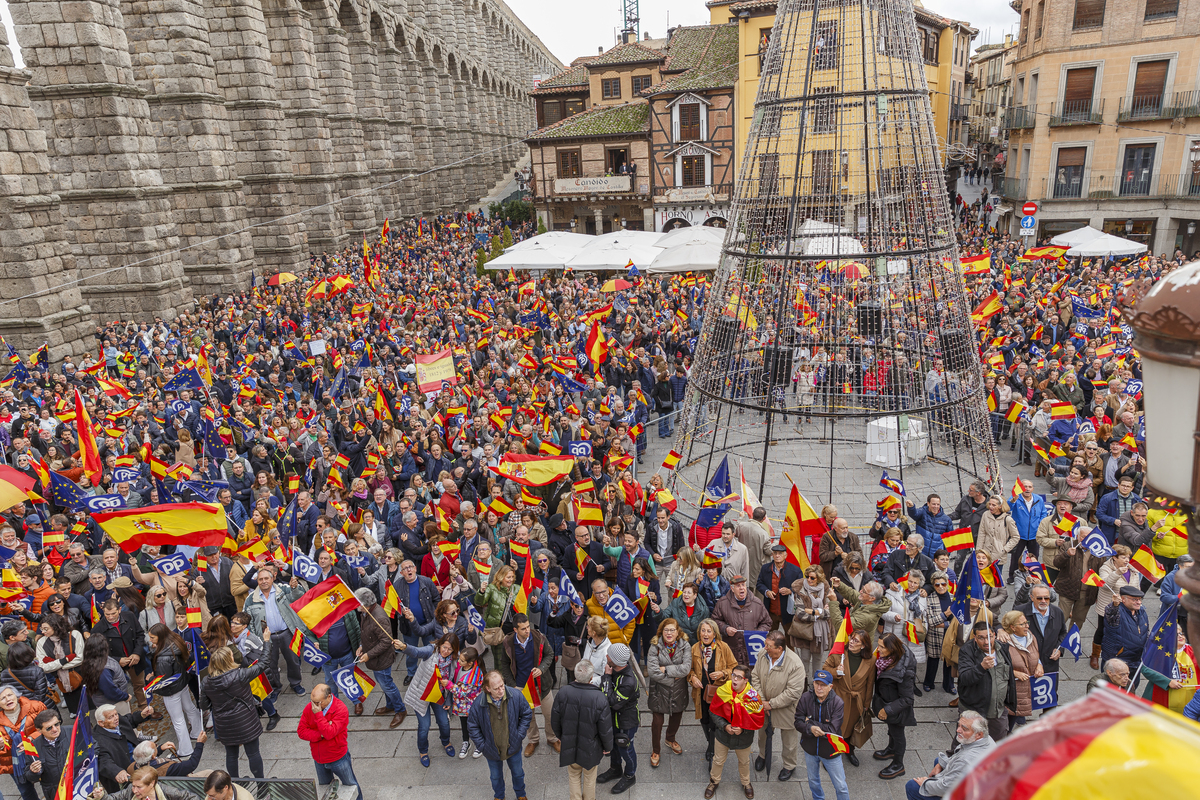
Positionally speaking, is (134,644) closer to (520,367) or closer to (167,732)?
(167,732)

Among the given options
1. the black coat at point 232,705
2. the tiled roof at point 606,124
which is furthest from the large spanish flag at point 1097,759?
the tiled roof at point 606,124

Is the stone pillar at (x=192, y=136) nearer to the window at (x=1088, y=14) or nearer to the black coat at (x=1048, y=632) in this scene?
the black coat at (x=1048, y=632)

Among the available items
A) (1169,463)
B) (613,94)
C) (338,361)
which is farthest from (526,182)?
(1169,463)

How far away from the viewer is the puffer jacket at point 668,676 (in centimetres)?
736

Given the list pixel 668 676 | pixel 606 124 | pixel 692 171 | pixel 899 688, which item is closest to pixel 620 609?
pixel 668 676

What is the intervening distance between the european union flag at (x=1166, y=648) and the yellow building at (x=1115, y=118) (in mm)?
32552

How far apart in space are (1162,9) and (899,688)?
1397 inches

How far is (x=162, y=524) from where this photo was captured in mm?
9109

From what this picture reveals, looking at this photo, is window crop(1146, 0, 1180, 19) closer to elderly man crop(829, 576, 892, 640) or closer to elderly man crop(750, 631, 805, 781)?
elderly man crop(829, 576, 892, 640)

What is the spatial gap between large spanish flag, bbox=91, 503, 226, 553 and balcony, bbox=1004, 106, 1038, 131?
37.3 m

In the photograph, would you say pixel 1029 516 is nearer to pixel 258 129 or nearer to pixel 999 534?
pixel 999 534

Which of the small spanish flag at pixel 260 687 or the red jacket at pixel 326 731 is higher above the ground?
the red jacket at pixel 326 731

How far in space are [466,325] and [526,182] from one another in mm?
47467

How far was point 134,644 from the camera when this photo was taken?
8547 mm
